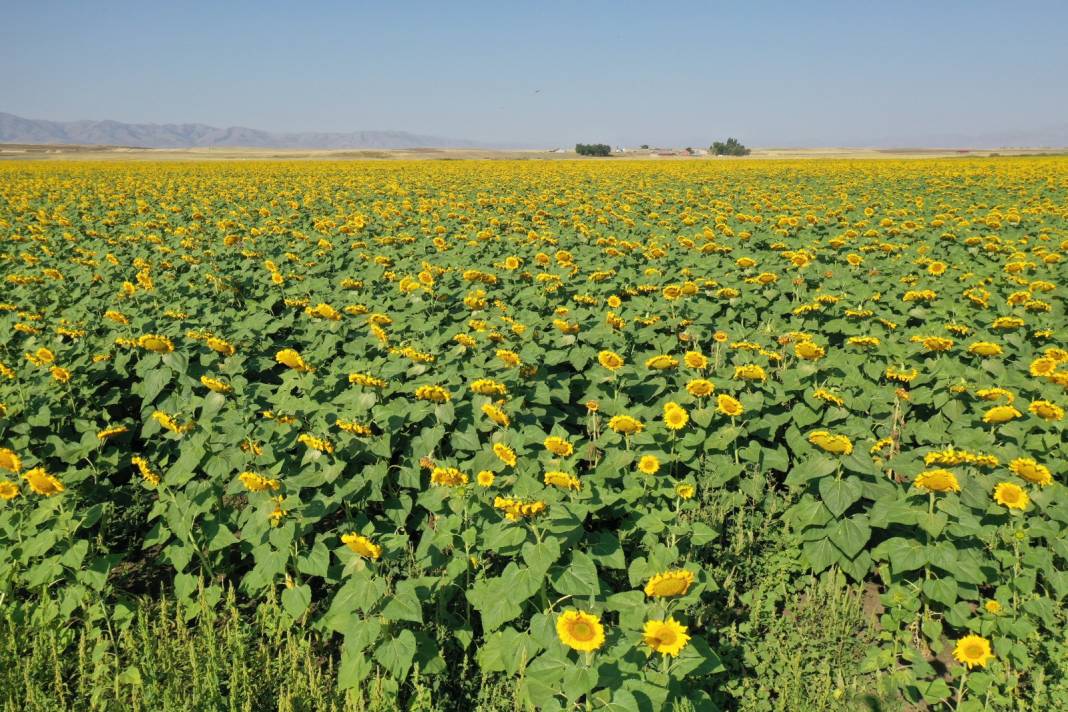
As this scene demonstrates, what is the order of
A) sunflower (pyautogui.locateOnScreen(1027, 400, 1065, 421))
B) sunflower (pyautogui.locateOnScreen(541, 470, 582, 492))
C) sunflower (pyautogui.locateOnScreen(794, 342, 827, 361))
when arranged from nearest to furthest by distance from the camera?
sunflower (pyautogui.locateOnScreen(541, 470, 582, 492)), sunflower (pyautogui.locateOnScreen(1027, 400, 1065, 421)), sunflower (pyautogui.locateOnScreen(794, 342, 827, 361))

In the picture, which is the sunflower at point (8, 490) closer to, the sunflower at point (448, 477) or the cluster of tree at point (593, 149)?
the sunflower at point (448, 477)

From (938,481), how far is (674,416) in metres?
1.65

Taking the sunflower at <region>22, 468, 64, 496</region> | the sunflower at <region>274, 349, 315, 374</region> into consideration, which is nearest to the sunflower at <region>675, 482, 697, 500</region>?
the sunflower at <region>274, 349, 315, 374</region>

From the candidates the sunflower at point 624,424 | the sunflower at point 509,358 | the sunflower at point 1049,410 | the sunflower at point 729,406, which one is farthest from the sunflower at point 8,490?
the sunflower at point 1049,410

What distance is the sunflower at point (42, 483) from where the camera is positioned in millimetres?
3455

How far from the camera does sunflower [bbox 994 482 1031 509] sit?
10.9 feet

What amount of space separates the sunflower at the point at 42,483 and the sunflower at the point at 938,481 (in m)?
5.21

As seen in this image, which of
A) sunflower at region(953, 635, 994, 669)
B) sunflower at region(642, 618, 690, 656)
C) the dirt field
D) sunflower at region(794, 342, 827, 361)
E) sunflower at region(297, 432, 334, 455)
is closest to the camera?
sunflower at region(642, 618, 690, 656)

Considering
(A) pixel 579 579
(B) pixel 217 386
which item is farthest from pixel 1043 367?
(B) pixel 217 386

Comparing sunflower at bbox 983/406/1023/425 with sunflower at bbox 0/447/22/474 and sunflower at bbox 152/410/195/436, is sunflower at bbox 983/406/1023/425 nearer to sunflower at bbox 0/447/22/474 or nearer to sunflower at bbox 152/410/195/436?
sunflower at bbox 152/410/195/436

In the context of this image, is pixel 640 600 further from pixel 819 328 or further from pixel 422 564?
pixel 819 328

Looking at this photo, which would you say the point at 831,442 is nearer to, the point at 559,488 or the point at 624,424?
the point at 624,424

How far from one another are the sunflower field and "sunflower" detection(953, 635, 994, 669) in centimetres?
2

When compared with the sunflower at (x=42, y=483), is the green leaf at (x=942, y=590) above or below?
below
